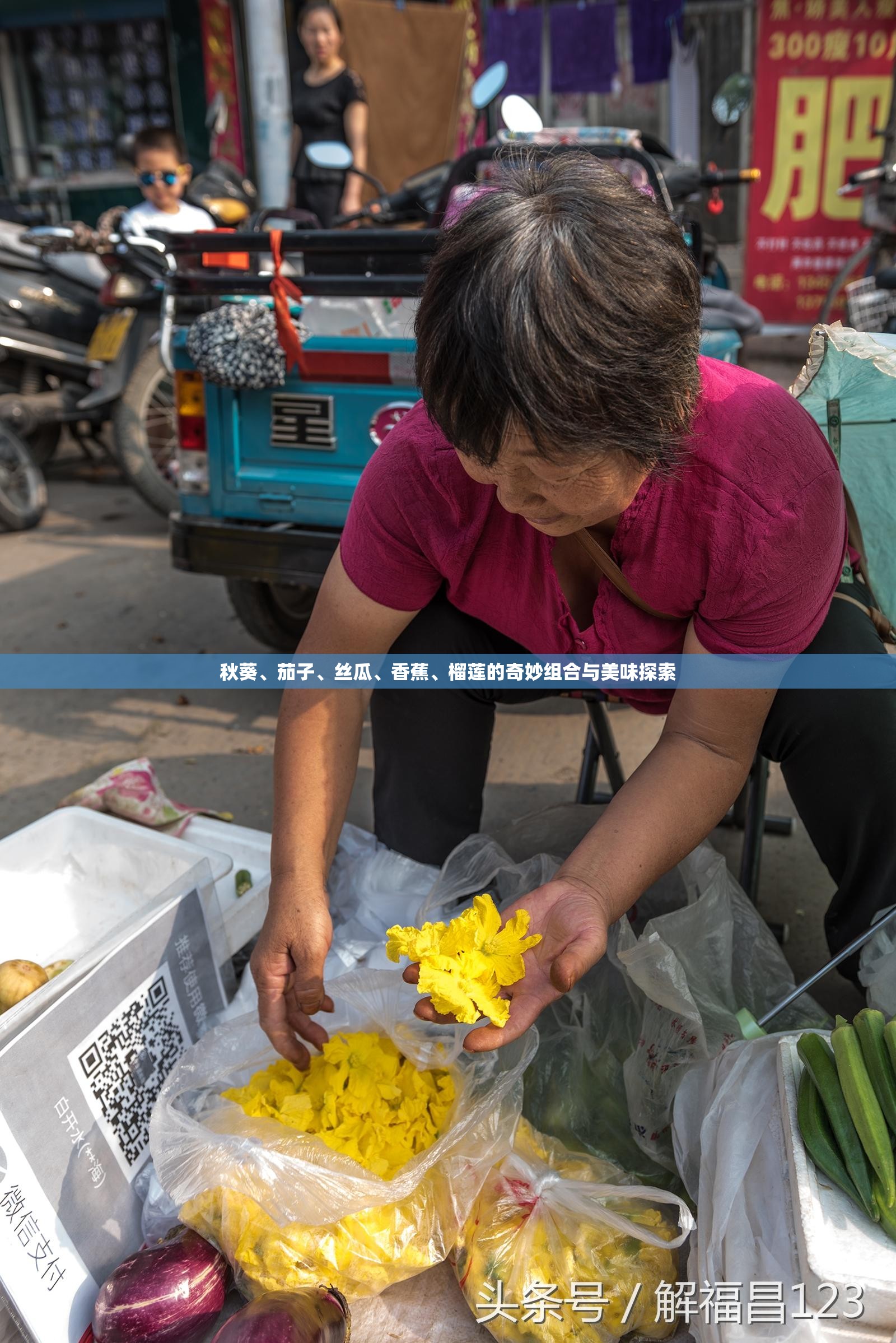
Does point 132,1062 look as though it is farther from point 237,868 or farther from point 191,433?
point 191,433

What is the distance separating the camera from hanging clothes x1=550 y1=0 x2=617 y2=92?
296 inches

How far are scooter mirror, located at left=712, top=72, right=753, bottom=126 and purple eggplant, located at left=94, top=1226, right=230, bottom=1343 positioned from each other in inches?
177

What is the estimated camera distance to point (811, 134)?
292 inches

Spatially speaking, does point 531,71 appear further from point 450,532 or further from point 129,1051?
point 129,1051

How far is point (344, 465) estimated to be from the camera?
293 centimetres

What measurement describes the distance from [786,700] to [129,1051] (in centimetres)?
112

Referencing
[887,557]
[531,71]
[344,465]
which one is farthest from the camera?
[531,71]

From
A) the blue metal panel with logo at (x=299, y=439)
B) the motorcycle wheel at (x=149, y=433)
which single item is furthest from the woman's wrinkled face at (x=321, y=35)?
the blue metal panel with logo at (x=299, y=439)

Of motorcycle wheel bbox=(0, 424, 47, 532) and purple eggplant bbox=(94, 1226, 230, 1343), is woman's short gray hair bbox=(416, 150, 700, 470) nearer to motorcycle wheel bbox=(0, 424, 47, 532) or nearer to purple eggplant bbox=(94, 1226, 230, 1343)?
purple eggplant bbox=(94, 1226, 230, 1343)

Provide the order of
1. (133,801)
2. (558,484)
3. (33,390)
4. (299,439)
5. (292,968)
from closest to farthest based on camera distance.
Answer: (558,484) → (292,968) → (133,801) → (299,439) → (33,390)

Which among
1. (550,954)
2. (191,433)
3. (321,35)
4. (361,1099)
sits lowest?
(361,1099)

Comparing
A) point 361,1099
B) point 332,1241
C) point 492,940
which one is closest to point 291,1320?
point 332,1241

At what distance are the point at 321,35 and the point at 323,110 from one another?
0.33 m

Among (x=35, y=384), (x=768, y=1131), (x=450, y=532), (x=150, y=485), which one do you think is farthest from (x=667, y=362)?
(x=35, y=384)
